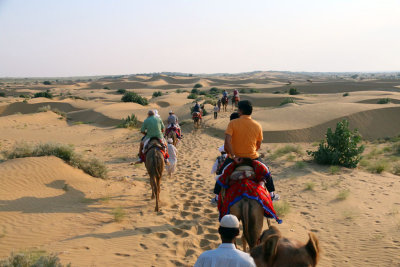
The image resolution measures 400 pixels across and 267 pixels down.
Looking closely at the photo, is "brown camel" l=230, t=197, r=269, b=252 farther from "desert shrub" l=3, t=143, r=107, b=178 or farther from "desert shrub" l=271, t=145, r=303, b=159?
"desert shrub" l=271, t=145, r=303, b=159

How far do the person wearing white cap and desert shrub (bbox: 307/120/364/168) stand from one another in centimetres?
1048

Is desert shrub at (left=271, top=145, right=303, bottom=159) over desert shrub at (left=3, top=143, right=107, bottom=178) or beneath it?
beneath

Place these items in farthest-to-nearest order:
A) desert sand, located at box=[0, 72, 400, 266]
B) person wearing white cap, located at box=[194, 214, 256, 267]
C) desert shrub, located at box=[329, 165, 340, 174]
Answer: desert shrub, located at box=[329, 165, 340, 174]
desert sand, located at box=[0, 72, 400, 266]
person wearing white cap, located at box=[194, 214, 256, 267]

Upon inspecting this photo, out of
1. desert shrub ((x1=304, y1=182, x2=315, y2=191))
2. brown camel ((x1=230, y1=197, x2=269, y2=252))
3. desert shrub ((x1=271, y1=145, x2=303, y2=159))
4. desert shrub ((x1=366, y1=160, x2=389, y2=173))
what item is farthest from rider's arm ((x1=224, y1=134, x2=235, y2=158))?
desert shrub ((x1=271, y1=145, x2=303, y2=159))

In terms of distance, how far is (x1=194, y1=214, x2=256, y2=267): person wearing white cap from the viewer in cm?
226

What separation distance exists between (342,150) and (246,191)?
9.12 metres

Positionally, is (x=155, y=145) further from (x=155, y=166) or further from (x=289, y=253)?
(x=289, y=253)

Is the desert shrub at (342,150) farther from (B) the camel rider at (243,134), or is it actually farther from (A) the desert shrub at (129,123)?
(A) the desert shrub at (129,123)

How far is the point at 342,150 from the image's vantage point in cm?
1166

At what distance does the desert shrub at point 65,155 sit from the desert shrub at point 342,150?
896 centimetres

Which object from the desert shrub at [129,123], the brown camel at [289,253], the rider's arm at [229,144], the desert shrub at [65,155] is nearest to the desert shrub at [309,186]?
the rider's arm at [229,144]

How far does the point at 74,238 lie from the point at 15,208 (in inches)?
93.2

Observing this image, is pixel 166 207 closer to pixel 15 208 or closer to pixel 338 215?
pixel 15 208

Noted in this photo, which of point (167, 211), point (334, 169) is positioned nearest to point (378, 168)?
point (334, 169)
